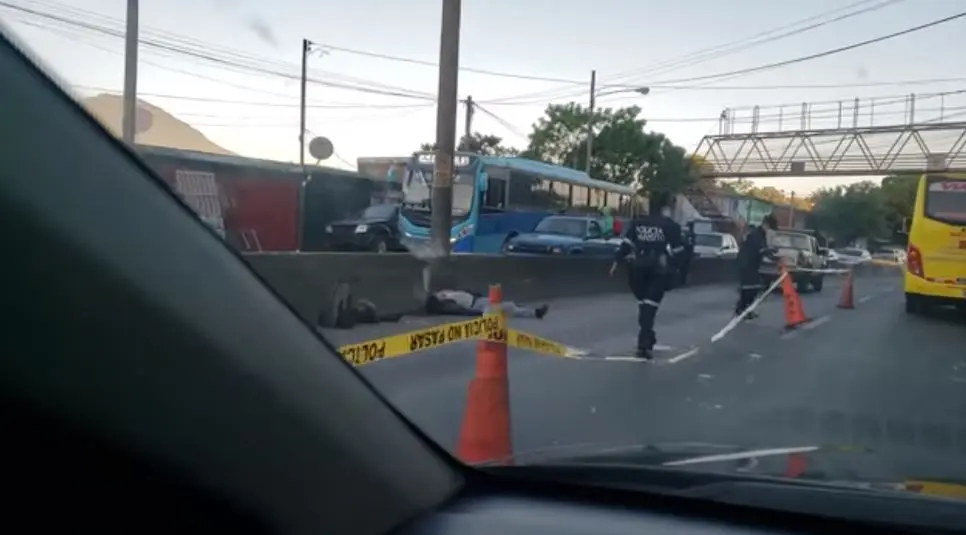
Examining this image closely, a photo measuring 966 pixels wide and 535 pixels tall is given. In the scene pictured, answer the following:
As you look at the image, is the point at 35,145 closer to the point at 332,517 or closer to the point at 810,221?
the point at 332,517

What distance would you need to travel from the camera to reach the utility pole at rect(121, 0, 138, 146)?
264cm

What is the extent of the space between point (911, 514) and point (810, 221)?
19836 millimetres

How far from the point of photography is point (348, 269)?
11.4 m

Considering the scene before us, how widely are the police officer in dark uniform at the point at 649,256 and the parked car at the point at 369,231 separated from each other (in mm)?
7989

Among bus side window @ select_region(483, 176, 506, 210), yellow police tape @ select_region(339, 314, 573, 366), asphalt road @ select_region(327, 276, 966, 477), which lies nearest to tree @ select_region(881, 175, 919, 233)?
asphalt road @ select_region(327, 276, 966, 477)

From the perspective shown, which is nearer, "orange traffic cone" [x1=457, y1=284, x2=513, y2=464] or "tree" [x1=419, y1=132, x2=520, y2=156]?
"orange traffic cone" [x1=457, y1=284, x2=513, y2=464]

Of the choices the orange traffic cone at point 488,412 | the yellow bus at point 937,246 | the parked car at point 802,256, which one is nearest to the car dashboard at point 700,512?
the orange traffic cone at point 488,412

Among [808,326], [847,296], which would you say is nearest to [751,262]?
[808,326]

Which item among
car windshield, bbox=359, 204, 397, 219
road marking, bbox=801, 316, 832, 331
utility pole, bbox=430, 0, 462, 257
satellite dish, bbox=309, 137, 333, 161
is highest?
utility pole, bbox=430, 0, 462, 257

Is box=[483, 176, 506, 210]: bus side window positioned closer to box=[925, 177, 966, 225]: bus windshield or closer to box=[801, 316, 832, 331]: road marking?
box=[801, 316, 832, 331]: road marking

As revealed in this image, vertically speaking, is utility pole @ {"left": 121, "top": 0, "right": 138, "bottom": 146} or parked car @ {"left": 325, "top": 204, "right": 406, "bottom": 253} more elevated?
utility pole @ {"left": 121, "top": 0, "right": 138, "bottom": 146}

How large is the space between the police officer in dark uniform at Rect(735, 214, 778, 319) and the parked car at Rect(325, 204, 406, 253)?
6.03 meters

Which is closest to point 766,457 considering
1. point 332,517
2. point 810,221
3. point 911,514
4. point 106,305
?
point 911,514

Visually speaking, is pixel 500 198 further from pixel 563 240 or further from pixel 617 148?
pixel 617 148
